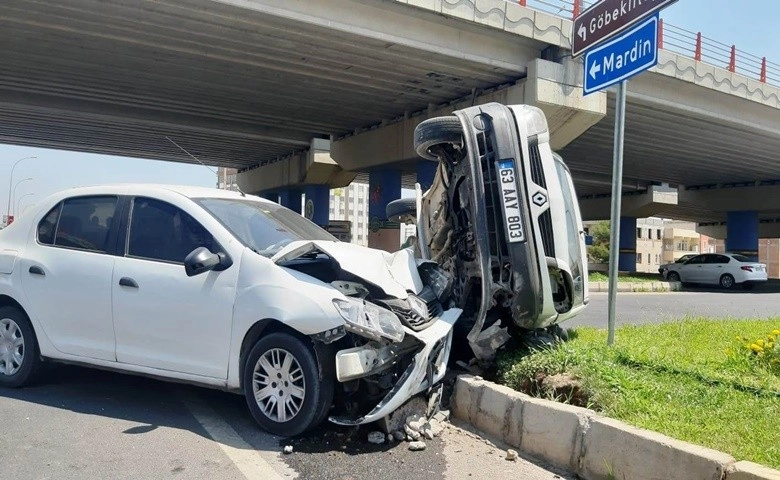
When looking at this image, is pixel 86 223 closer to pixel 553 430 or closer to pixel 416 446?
pixel 416 446

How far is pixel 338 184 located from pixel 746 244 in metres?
23.7

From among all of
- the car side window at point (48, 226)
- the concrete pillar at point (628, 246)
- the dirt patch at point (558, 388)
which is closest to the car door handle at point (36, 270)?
the car side window at point (48, 226)

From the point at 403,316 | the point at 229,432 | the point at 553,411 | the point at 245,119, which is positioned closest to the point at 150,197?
the point at 229,432

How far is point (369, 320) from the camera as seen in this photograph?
3.94 m

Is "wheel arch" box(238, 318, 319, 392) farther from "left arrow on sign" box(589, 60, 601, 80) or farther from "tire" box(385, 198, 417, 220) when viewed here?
"left arrow on sign" box(589, 60, 601, 80)

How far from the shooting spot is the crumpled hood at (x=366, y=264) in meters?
4.28

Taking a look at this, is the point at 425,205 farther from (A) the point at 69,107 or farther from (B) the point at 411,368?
(A) the point at 69,107

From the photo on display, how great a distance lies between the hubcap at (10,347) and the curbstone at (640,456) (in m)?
4.50

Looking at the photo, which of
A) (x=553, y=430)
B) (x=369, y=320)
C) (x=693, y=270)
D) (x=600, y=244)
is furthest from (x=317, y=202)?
(x=600, y=244)

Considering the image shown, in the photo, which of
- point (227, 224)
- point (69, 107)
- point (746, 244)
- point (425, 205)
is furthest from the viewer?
point (746, 244)

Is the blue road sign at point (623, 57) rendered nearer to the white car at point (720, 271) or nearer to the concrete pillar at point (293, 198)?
the white car at point (720, 271)

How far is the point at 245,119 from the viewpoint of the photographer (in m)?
22.5

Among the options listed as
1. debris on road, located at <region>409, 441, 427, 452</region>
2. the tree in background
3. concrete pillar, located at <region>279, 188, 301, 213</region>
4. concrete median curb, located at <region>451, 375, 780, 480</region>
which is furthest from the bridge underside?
the tree in background

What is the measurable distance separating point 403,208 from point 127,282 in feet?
10.6
